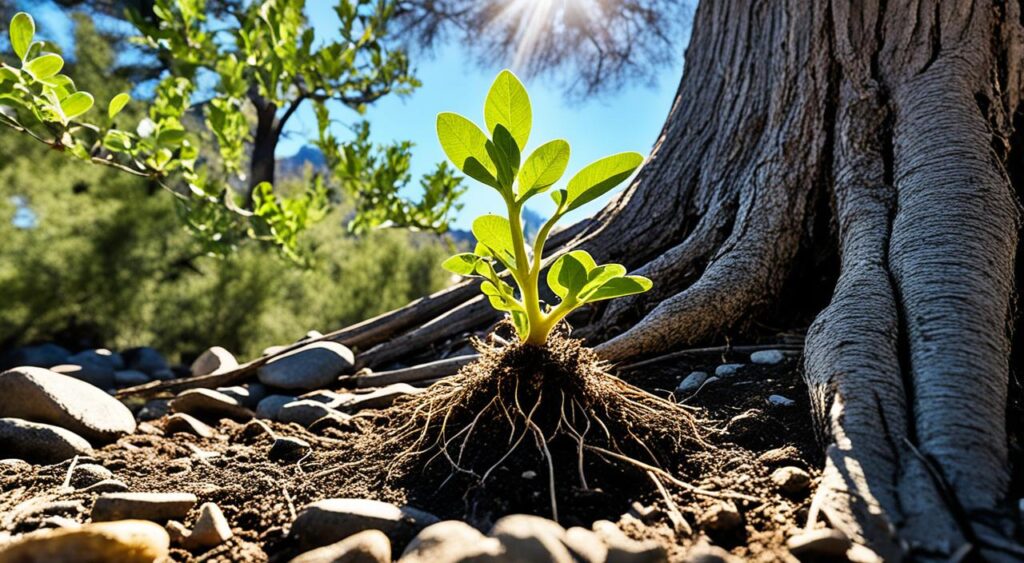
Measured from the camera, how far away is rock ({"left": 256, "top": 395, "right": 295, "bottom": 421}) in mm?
2016

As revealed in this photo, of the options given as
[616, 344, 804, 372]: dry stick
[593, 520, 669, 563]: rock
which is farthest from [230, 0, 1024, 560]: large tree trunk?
[593, 520, 669, 563]: rock

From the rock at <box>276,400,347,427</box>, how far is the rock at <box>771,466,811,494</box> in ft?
4.35

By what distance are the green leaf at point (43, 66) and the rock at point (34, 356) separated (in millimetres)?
6338

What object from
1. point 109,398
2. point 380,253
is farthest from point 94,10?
point 109,398

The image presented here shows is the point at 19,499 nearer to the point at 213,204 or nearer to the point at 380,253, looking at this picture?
the point at 213,204

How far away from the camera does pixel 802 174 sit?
1953 mm

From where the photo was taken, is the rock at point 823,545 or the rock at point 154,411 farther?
the rock at point 154,411

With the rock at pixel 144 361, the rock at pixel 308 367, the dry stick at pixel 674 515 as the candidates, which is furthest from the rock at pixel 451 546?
the rock at pixel 144 361

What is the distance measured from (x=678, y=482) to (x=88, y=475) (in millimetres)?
1284

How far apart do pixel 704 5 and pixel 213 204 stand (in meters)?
2.61

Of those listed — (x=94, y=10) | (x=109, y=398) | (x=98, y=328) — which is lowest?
(x=109, y=398)

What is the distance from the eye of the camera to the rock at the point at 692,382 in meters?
1.54

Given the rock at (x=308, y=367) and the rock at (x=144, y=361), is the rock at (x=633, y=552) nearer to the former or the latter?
the rock at (x=308, y=367)

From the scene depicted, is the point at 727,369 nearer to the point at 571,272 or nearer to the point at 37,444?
the point at 571,272
